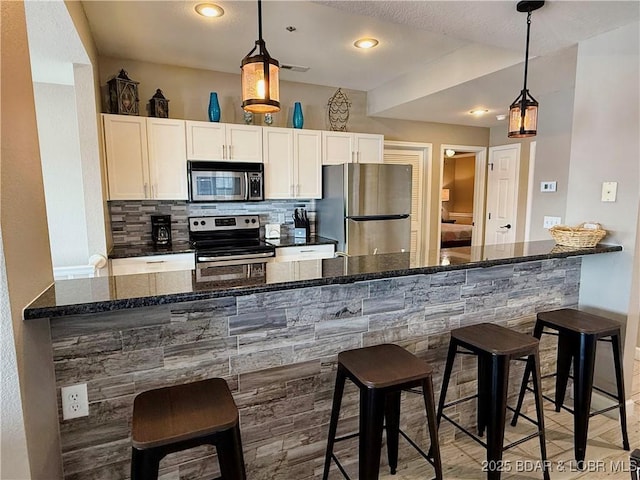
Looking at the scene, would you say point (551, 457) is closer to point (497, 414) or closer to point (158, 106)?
point (497, 414)

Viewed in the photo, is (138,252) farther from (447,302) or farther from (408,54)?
(408,54)

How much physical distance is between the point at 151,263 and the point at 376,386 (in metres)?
2.50

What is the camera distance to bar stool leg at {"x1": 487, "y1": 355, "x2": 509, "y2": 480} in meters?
1.61

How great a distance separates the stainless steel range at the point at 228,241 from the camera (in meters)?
3.38

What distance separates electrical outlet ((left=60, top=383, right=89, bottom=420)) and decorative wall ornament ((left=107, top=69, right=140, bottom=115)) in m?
2.67

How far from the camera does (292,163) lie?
3.91 metres

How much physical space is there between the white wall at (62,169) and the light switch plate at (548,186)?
4.73 meters

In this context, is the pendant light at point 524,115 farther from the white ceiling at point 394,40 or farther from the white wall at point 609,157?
the white wall at point 609,157

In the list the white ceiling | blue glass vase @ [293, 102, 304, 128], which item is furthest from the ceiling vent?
blue glass vase @ [293, 102, 304, 128]

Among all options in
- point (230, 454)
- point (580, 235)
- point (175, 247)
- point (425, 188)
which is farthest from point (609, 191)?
point (175, 247)

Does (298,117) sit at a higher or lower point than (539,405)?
higher

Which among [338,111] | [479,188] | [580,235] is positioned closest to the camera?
[580,235]

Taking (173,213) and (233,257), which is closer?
(233,257)

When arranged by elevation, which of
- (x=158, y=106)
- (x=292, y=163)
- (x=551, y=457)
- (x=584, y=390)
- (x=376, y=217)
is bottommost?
(x=551, y=457)
